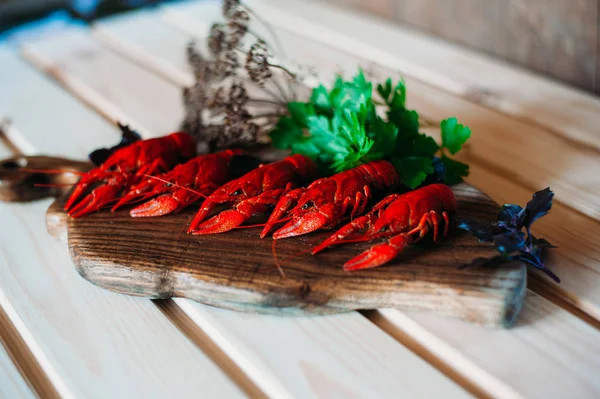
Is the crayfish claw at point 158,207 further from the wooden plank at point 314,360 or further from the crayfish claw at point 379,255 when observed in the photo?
the crayfish claw at point 379,255

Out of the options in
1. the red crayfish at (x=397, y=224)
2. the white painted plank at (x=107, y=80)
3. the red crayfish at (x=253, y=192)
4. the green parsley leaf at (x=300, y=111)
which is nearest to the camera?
the red crayfish at (x=397, y=224)

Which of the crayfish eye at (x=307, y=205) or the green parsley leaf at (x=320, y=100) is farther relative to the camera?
the green parsley leaf at (x=320, y=100)

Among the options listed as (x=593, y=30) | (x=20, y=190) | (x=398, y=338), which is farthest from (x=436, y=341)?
(x=593, y=30)

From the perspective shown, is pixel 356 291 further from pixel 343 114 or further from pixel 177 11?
pixel 177 11

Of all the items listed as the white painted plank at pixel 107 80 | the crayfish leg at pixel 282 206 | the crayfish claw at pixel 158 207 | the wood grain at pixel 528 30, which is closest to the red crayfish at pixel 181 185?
the crayfish claw at pixel 158 207

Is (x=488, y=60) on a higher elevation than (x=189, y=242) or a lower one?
higher

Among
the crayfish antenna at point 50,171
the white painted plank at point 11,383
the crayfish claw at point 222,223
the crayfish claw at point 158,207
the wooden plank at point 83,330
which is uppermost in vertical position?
the crayfish claw at point 222,223

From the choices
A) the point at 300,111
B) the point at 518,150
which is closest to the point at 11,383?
the point at 300,111
